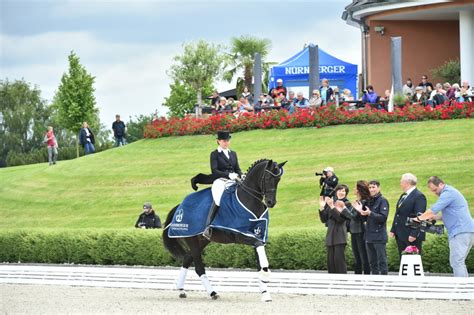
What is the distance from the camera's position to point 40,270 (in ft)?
72.7

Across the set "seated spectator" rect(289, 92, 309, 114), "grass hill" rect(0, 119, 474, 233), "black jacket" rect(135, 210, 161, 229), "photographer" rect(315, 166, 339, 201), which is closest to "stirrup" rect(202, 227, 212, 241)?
"photographer" rect(315, 166, 339, 201)

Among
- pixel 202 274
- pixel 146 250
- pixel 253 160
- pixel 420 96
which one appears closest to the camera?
pixel 202 274

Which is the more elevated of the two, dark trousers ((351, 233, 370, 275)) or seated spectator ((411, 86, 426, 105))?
seated spectator ((411, 86, 426, 105))

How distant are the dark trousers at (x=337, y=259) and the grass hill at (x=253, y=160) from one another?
702cm

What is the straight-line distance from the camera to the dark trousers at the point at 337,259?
19.1m

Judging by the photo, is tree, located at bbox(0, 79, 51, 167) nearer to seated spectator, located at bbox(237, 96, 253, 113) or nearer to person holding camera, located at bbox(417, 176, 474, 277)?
seated spectator, located at bbox(237, 96, 253, 113)

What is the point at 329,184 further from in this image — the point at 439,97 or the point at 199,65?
the point at 199,65

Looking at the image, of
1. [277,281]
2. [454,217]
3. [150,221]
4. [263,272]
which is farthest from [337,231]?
[150,221]

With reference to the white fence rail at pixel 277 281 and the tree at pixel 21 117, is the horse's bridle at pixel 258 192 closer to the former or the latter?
the white fence rail at pixel 277 281

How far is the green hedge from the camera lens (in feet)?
68.0

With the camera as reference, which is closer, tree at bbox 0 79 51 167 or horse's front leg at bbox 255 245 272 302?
horse's front leg at bbox 255 245 272 302

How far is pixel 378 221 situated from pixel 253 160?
14978 millimetres

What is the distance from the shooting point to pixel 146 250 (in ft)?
81.6

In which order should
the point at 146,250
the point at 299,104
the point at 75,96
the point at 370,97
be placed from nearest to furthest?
the point at 146,250 < the point at 370,97 < the point at 299,104 < the point at 75,96
